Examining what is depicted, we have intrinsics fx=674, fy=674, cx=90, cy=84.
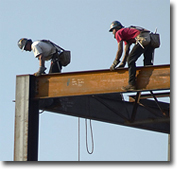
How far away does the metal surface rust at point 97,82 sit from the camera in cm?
1727

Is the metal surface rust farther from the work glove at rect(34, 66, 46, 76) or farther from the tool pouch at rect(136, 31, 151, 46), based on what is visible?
the tool pouch at rect(136, 31, 151, 46)

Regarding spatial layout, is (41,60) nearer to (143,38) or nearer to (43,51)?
(43,51)

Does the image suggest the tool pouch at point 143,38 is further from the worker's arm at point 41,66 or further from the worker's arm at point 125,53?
the worker's arm at point 41,66

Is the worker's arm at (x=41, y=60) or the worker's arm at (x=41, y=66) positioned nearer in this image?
the worker's arm at (x=41, y=66)

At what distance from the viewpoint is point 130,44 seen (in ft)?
60.2

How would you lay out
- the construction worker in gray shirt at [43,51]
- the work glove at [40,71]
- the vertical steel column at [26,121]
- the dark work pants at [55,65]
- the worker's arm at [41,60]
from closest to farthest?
the vertical steel column at [26,121] < the work glove at [40,71] < the worker's arm at [41,60] < the construction worker in gray shirt at [43,51] < the dark work pants at [55,65]

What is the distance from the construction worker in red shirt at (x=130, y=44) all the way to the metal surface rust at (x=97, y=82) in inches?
9.0

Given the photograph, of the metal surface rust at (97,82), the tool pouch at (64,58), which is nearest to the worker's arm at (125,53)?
the metal surface rust at (97,82)

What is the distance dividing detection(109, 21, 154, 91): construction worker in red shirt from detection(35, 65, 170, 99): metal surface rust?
230 mm

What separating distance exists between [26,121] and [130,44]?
11.7ft

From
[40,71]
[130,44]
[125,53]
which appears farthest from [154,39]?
[40,71]

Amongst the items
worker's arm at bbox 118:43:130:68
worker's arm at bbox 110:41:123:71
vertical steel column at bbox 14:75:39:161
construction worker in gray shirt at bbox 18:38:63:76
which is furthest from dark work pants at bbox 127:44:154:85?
vertical steel column at bbox 14:75:39:161
